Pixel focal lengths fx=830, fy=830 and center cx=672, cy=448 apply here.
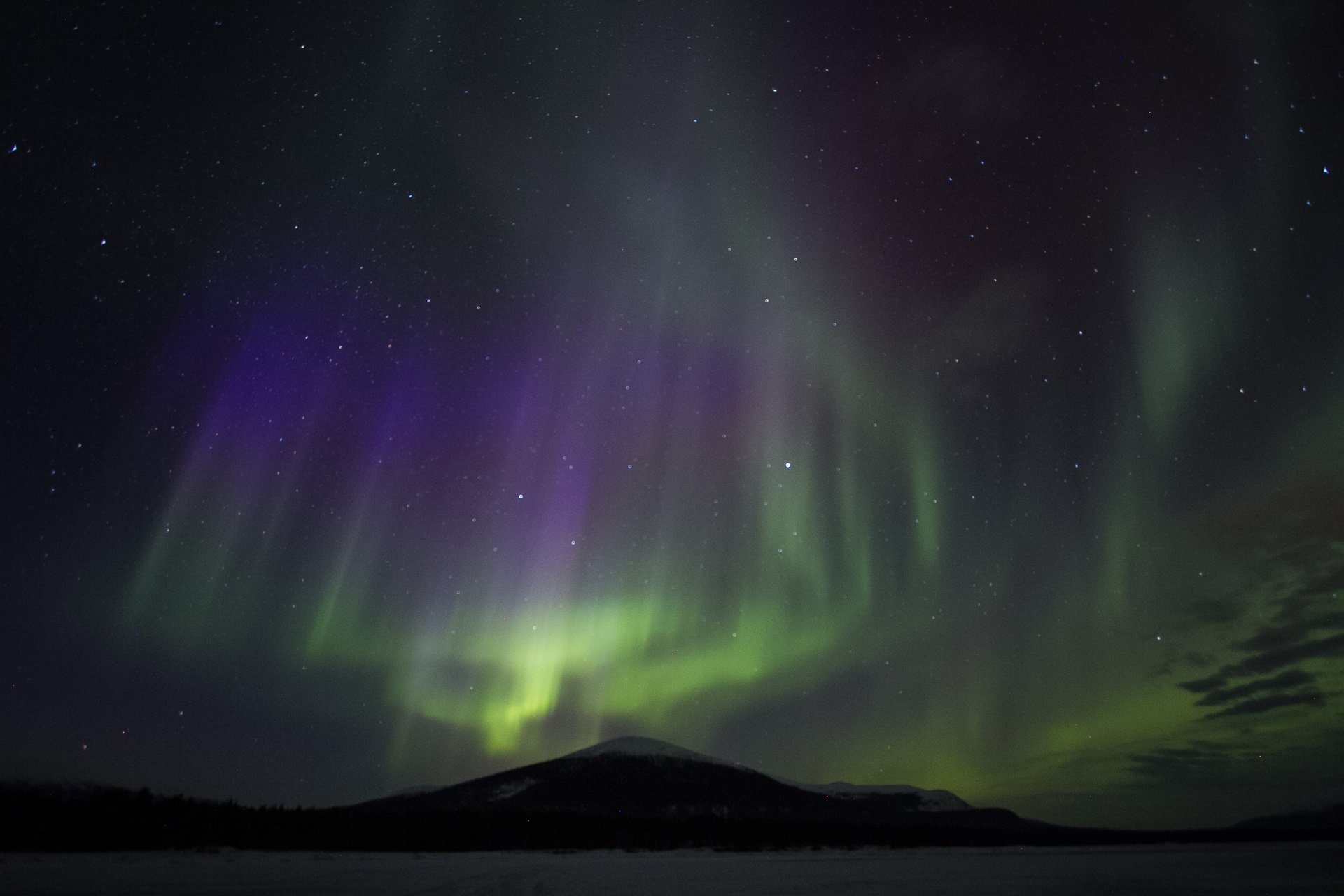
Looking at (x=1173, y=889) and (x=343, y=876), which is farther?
(x=343, y=876)

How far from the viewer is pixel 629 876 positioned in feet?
157

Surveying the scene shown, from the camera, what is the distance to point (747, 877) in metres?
46.2

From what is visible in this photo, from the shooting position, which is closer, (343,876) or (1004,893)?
(1004,893)

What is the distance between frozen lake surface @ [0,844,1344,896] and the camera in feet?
112

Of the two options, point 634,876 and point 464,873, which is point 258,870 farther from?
point 634,876

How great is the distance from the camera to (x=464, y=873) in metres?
46.8

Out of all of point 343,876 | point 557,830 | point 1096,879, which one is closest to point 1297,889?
point 1096,879

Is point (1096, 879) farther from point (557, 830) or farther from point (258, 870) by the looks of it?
point (557, 830)

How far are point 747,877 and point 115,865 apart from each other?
37.3 meters

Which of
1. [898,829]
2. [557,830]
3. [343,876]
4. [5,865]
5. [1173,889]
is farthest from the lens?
[898,829]

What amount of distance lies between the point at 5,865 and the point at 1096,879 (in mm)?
59393

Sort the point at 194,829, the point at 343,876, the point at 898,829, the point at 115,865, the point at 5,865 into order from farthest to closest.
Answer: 1. the point at 898,829
2. the point at 194,829
3. the point at 115,865
4. the point at 5,865
5. the point at 343,876

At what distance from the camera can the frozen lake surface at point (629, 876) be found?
34.1 m

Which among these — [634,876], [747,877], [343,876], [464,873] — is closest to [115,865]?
[343,876]
